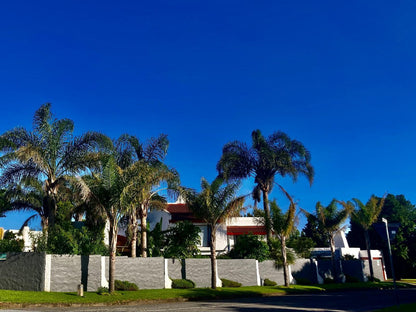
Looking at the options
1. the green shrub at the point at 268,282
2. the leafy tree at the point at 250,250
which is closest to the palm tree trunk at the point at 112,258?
A: the leafy tree at the point at 250,250

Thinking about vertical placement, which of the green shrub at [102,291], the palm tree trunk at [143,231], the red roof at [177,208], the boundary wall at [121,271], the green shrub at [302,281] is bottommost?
the green shrub at [302,281]

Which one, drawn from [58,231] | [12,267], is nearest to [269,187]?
[58,231]

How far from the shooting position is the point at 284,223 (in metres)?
31.0

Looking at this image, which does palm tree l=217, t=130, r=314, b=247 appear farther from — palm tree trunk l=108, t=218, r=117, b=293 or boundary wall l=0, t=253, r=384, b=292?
palm tree trunk l=108, t=218, r=117, b=293

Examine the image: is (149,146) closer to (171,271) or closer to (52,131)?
(52,131)

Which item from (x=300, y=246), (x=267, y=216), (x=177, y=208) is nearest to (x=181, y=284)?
(x=267, y=216)

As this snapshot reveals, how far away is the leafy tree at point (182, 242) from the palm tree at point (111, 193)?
748cm

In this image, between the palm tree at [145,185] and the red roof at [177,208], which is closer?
the palm tree at [145,185]

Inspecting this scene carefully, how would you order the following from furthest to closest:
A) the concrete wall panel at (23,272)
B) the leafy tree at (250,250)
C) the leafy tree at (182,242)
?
the leafy tree at (250,250) → the leafy tree at (182,242) → the concrete wall panel at (23,272)

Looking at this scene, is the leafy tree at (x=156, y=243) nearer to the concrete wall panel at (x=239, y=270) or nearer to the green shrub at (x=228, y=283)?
the concrete wall panel at (x=239, y=270)

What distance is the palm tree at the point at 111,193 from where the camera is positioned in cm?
2111

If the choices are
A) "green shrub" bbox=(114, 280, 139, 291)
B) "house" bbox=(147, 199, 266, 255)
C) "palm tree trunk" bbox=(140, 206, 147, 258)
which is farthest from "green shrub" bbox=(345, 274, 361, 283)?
"green shrub" bbox=(114, 280, 139, 291)

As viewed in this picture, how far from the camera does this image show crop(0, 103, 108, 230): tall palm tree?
22594 mm

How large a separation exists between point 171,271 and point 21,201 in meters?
12.6
